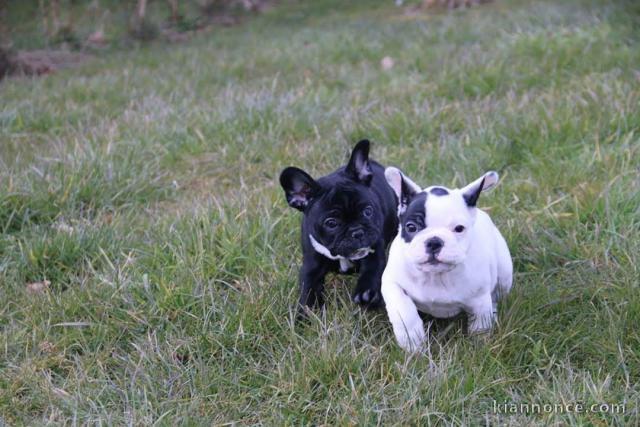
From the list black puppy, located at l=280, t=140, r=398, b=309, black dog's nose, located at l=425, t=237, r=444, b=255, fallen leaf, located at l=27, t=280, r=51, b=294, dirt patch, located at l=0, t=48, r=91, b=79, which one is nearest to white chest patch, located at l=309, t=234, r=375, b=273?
black puppy, located at l=280, t=140, r=398, b=309

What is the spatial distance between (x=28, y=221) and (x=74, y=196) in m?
0.34

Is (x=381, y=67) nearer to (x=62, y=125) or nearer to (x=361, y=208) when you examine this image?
(x=62, y=125)

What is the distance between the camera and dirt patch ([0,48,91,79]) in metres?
8.27

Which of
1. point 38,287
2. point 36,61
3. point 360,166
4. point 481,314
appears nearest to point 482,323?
point 481,314

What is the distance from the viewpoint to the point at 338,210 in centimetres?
301

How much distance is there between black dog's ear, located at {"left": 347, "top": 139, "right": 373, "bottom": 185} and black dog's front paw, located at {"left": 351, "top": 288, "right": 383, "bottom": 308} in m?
0.52

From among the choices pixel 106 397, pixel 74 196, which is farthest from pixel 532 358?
pixel 74 196

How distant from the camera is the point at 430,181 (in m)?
4.36

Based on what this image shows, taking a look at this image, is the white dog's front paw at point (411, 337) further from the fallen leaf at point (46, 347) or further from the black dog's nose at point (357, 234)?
the fallen leaf at point (46, 347)

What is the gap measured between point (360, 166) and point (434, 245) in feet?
2.75

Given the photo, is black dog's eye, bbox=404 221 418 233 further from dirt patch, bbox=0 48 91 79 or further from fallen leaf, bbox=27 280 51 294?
dirt patch, bbox=0 48 91 79

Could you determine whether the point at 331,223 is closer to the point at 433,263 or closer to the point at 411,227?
the point at 411,227

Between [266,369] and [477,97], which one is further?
[477,97]

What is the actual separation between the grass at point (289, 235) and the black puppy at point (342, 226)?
4.8 inches
